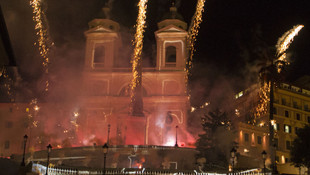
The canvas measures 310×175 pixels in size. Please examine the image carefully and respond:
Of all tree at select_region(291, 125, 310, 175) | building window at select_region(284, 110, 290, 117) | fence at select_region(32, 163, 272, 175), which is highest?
building window at select_region(284, 110, 290, 117)

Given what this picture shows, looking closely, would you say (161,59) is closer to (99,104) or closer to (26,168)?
(99,104)

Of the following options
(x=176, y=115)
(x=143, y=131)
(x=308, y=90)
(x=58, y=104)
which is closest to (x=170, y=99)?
(x=176, y=115)

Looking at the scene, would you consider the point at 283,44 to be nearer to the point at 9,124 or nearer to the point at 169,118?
the point at 169,118

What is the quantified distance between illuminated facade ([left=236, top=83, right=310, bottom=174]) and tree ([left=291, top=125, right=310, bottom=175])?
1287cm

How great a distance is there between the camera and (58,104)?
220ft

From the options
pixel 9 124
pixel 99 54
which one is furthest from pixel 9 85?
pixel 99 54

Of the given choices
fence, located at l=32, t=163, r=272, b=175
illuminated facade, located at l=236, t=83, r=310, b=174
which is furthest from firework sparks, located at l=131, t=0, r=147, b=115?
fence, located at l=32, t=163, r=272, b=175

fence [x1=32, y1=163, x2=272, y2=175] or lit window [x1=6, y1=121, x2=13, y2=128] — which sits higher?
lit window [x1=6, y1=121, x2=13, y2=128]

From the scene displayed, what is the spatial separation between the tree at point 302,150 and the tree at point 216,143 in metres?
6.85

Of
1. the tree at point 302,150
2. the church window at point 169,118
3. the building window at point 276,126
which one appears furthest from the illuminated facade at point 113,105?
the tree at point 302,150

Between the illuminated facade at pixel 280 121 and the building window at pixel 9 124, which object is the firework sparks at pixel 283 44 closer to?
the illuminated facade at pixel 280 121

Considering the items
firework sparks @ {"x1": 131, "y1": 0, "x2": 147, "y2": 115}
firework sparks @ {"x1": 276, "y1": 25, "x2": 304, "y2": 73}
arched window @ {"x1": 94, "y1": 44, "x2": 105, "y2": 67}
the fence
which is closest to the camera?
the fence

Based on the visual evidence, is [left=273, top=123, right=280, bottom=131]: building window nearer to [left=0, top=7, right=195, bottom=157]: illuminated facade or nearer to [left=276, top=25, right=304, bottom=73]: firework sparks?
[left=0, top=7, right=195, bottom=157]: illuminated facade

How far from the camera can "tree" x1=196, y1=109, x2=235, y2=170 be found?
39225 millimetres
